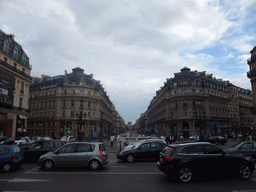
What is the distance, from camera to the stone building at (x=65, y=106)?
5738 cm

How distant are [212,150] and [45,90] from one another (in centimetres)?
6166

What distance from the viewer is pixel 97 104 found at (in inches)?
2463

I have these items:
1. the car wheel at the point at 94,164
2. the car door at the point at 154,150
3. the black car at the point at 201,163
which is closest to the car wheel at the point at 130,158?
the car door at the point at 154,150

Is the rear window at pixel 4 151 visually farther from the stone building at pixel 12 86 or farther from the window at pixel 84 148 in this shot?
the stone building at pixel 12 86

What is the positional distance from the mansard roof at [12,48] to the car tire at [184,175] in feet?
118

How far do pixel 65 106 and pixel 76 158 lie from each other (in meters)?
50.2

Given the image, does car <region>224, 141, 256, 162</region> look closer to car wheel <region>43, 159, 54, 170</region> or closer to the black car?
the black car

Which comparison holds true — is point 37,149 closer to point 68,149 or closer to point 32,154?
point 32,154

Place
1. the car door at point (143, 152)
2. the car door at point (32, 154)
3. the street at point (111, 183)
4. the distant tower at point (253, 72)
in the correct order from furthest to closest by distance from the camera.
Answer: the distant tower at point (253, 72), the car door at point (143, 152), the car door at point (32, 154), the street at point (111, 183)

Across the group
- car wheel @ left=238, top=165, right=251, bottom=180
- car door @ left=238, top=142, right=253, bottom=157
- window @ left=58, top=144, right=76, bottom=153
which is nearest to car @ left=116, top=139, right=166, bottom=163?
window @ left=58, top=144, right=76, bottom=153

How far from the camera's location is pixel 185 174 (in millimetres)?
7527

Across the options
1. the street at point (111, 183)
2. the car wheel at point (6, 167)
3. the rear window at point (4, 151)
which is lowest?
the street at point (111, 183)

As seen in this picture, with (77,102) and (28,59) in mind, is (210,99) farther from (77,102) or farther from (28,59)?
(28,59)

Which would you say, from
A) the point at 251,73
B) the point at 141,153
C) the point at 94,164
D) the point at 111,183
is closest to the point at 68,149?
the point at 94,164
